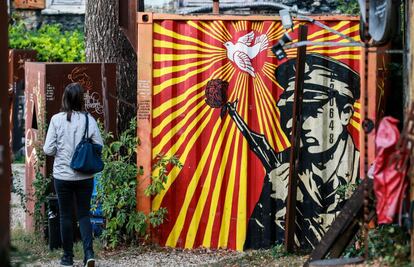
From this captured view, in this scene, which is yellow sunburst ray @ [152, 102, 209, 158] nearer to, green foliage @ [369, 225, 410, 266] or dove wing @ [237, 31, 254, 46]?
dove wing @ [237, 31, 254, 46]

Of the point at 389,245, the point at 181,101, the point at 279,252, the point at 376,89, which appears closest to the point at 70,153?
the point at 181,101

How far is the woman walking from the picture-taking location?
364 inches

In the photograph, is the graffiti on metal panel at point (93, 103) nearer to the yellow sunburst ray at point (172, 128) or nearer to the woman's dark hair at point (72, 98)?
the yellow sunburst ray at point (172, 128)

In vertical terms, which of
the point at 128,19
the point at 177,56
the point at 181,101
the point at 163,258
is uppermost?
the point at 128,19

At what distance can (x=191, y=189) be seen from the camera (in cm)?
1009

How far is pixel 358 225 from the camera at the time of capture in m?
8.09

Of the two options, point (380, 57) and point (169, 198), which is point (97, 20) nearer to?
point (169, 198)

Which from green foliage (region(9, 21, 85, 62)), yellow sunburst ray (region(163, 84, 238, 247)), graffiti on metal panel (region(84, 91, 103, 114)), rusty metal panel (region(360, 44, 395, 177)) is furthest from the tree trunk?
green foliage (region(9, 21, 85, 62))

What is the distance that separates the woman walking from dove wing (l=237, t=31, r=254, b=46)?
1.74 metres

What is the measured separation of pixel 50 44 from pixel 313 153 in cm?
1240

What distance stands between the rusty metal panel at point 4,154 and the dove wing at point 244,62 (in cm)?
444

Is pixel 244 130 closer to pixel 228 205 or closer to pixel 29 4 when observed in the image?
pixel 228 205

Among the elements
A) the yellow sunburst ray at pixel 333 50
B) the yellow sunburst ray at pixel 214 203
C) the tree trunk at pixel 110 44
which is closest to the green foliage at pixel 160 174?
the yellow sunburst ray at pixel 214 203

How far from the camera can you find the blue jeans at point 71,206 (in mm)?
9289
